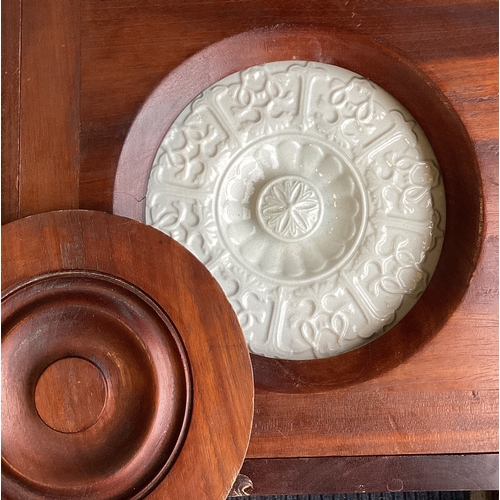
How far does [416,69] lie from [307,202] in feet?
1.05

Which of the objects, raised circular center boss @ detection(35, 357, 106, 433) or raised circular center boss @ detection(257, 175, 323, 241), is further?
raised circular center boss @ detection(257, 175, 323, 241)

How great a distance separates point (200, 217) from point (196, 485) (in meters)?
0.48

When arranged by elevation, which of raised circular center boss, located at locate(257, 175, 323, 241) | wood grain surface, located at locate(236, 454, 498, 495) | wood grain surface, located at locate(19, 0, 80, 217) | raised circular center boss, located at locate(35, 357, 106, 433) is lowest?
wood grain surface, located at locate(236, 454, 498, 495)

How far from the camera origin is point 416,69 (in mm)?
1014

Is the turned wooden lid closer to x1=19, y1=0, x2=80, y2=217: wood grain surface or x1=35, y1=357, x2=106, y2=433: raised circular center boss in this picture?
x1=35, y1=357, x2=106, y2=433: raised circular center boss

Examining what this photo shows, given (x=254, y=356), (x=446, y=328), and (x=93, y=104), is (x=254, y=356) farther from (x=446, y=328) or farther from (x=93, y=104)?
(x=93, y=104)

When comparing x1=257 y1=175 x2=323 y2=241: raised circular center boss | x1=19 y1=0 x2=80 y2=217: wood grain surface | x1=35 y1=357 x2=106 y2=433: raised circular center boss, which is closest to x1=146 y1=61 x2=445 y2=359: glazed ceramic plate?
x1=257 y1=175 x2=323 y2=241: raised circular center boss

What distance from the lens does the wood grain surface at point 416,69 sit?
979mm

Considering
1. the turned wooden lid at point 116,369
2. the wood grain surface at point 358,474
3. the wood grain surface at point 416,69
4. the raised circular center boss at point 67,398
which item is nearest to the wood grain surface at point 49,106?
the wood grain surface at point 416,69

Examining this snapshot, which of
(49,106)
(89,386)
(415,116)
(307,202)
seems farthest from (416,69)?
(89,386)

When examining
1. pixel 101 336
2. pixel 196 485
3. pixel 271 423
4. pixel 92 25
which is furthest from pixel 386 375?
pixel 92 25

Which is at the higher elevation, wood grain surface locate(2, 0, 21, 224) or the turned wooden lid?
wood grain surface locate(2, 0, 21, 224)

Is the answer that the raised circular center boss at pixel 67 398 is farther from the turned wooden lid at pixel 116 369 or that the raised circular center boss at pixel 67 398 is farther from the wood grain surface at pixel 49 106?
the wood grain surface at pixel 49 106

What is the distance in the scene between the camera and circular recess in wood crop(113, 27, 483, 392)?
3.30ft
